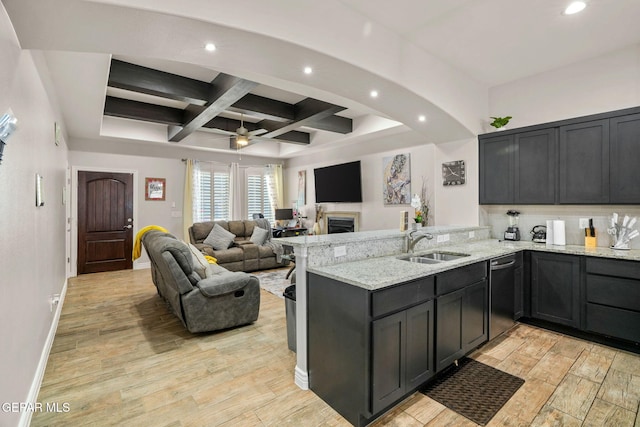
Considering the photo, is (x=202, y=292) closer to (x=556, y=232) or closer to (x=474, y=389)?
(x=474, y=389)

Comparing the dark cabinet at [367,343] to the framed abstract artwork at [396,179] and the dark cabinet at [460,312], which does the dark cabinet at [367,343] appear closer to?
the dark cabinet at [460,312]

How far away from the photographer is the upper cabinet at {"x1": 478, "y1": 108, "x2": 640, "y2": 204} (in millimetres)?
3074

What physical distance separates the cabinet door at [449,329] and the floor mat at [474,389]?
15cm

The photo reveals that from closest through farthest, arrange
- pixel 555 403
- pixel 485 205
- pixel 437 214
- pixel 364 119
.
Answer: pixel 555 403 → pixel 485 205 → pixel 437 214 → pixel 364 119

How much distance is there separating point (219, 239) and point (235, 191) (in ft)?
6.37

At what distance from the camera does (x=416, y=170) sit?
18.4 feet

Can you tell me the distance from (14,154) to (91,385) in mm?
1780

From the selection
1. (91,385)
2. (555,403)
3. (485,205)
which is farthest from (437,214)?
(91,385)

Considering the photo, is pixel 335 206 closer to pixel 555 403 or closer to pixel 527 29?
pixel 527 29

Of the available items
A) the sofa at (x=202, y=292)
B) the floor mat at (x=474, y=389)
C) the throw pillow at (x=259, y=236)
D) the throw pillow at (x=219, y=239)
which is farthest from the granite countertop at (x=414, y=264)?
the throw pillow at (x=219, y=239)

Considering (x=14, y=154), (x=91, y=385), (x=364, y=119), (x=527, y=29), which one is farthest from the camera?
(x=364, y=119)

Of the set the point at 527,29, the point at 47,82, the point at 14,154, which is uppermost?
the point at 527,29

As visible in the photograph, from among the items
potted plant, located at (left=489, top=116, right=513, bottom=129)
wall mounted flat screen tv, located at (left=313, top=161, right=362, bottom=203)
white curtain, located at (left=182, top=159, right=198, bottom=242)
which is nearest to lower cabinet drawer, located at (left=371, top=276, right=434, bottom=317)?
potted plant, located at (left=489, top=116, right=513, bottom=129)

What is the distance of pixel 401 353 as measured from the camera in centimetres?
206
